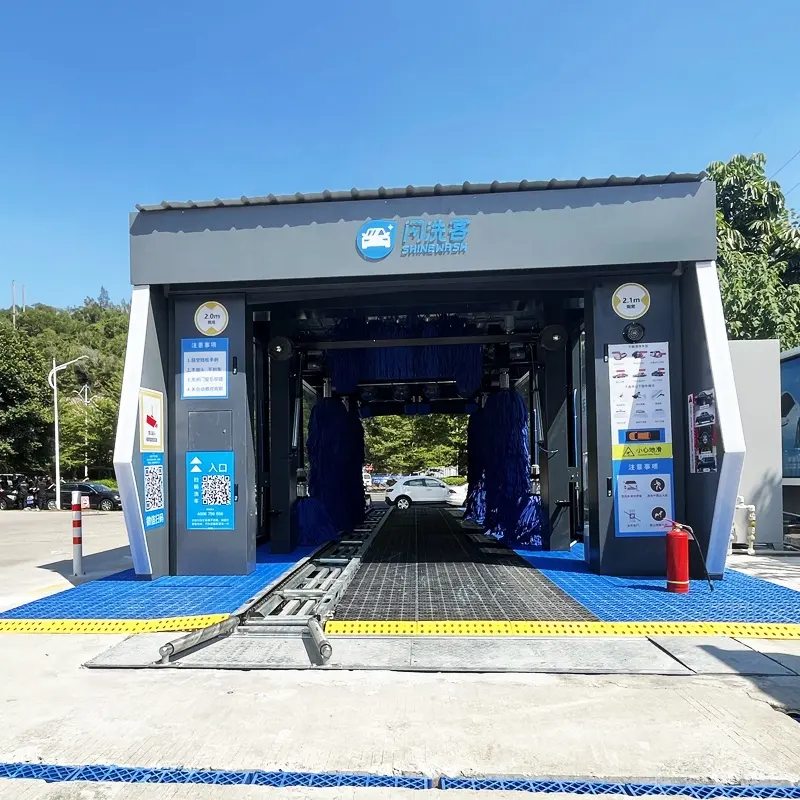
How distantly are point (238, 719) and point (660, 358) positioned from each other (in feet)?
22.1

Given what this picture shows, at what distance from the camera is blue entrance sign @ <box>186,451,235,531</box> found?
355 inches

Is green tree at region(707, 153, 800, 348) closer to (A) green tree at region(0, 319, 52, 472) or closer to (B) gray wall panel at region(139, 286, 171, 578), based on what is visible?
(B) gray wall panel at region(139, 286, 171, 578)

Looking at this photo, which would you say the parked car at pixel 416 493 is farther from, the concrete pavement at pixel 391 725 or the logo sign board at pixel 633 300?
the concrete pavement at pixel 391 725

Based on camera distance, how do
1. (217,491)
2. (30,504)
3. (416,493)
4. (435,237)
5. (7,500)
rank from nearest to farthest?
(435,237)
(217,491)
(416,493)
(30,504)
(7,500)

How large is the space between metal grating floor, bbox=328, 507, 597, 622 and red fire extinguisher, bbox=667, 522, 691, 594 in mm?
1282

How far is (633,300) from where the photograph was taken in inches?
347

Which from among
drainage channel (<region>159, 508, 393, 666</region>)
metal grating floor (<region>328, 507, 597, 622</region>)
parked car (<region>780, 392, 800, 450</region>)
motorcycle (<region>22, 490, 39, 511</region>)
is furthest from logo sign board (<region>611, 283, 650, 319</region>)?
motorcycle (<region>22, 490, 39, 511</region>)

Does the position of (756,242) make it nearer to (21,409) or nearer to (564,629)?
(564,629)

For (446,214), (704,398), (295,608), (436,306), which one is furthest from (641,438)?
(295,608)

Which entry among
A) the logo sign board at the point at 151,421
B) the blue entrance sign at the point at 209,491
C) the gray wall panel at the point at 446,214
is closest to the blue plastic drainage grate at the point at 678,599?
the gray wall panel at the point at 446,214

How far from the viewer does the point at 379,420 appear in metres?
38.5

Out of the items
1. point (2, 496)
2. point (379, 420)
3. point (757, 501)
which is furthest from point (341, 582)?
point (379, 420)

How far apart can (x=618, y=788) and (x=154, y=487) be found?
271 inches

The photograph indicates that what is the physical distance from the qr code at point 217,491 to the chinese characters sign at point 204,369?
1090 millimetres
